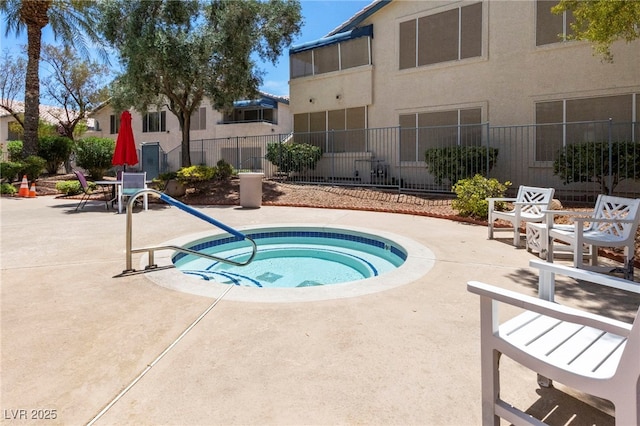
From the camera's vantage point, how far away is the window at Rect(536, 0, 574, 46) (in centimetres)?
1162

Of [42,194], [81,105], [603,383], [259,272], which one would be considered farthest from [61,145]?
[603,383]

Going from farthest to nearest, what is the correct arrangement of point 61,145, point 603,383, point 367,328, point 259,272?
point 61,145 < point 259,272 < point 367,328 < point 603,383

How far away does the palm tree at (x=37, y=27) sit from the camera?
55.8ft

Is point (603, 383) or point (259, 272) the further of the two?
point (259, 272)

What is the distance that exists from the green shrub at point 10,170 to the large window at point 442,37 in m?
17.9

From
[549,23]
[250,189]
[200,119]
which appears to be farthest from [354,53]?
[200,119]

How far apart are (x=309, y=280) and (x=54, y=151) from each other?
23.0m

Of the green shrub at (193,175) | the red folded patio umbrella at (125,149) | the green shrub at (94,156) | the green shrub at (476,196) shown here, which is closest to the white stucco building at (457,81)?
the green shrub at (476,196)

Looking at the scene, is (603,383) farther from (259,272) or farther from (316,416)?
(259,272)

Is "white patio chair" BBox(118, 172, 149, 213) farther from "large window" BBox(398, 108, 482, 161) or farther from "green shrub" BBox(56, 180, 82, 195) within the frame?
"large window" BBox(398, 108, 482, 161)

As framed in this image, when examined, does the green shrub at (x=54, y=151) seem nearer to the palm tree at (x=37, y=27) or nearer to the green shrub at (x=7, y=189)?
the palm tree at (x=37, y=27)

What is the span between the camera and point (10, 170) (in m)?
16.3

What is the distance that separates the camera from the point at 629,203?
4707 mm

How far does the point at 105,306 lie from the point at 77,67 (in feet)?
114
